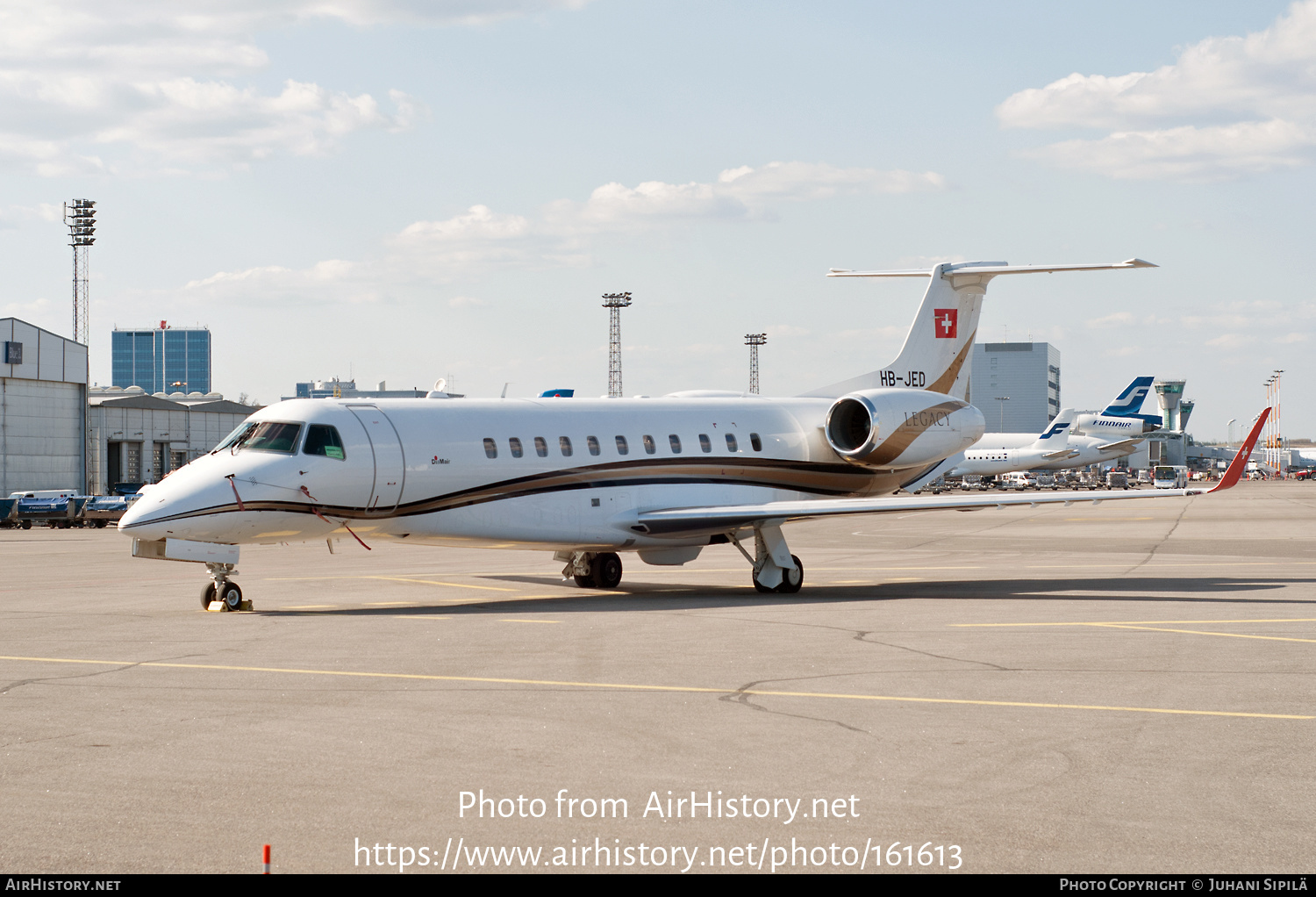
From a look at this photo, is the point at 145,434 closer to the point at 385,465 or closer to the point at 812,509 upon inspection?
the point at 385,465

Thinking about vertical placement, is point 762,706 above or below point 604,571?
below

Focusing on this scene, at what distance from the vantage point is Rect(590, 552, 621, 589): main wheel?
25.5 metres

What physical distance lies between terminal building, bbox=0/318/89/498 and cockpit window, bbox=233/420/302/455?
2110 inches

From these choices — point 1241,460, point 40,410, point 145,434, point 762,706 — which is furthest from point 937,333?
point 145,434

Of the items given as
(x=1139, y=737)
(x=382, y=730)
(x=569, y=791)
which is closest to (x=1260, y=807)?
(x=1139, y=737)

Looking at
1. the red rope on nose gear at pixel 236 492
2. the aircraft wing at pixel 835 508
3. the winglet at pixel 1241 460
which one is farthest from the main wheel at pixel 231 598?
the winglet at pixel 1241 460

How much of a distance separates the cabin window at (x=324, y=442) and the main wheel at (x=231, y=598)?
2.40 m

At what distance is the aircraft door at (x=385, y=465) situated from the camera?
2122 cm

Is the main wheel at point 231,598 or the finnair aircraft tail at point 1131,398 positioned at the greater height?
the finnair aircraft tail at point 1131,398

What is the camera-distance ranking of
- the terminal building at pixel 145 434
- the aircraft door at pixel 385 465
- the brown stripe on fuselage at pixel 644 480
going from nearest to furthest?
the brown stripe on fuselage at pixel 644 480 < the aircraft door at pixel 385 465 < the terminal building at pixel 145 434

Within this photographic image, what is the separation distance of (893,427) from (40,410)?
5723 centimetres

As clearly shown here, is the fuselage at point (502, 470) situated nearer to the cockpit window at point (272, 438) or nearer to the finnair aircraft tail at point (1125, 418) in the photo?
the cockpit window at point (272, 438)

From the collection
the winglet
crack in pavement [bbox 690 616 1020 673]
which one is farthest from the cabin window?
the winglet

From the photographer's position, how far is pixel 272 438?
68.1ft
